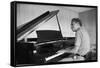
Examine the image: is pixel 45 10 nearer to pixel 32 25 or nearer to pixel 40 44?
pixel 32 25

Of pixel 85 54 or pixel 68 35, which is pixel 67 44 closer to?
pixel 68 35

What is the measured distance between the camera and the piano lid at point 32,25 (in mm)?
2851

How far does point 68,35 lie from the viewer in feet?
10.3

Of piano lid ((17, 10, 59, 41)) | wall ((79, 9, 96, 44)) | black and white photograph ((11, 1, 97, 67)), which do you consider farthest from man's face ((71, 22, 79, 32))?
piano lid ((17, 10, 59, 41))

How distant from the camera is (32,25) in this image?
2914mm

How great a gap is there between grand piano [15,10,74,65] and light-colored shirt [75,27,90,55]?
15 centimetres

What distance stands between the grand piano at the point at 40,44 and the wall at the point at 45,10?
0.14ft

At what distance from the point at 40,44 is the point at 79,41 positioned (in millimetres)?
614

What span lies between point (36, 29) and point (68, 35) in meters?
0.50

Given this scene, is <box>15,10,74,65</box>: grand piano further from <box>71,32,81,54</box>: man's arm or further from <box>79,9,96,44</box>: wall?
<box>79,9,96,44</box>: wall

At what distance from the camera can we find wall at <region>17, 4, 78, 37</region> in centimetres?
287

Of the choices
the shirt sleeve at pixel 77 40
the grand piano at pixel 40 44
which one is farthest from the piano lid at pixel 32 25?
the shirt sleeve at pixel 77 40

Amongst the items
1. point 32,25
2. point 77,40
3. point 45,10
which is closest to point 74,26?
point 77,40

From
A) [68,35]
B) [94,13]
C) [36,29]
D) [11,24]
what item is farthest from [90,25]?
[11,24]
